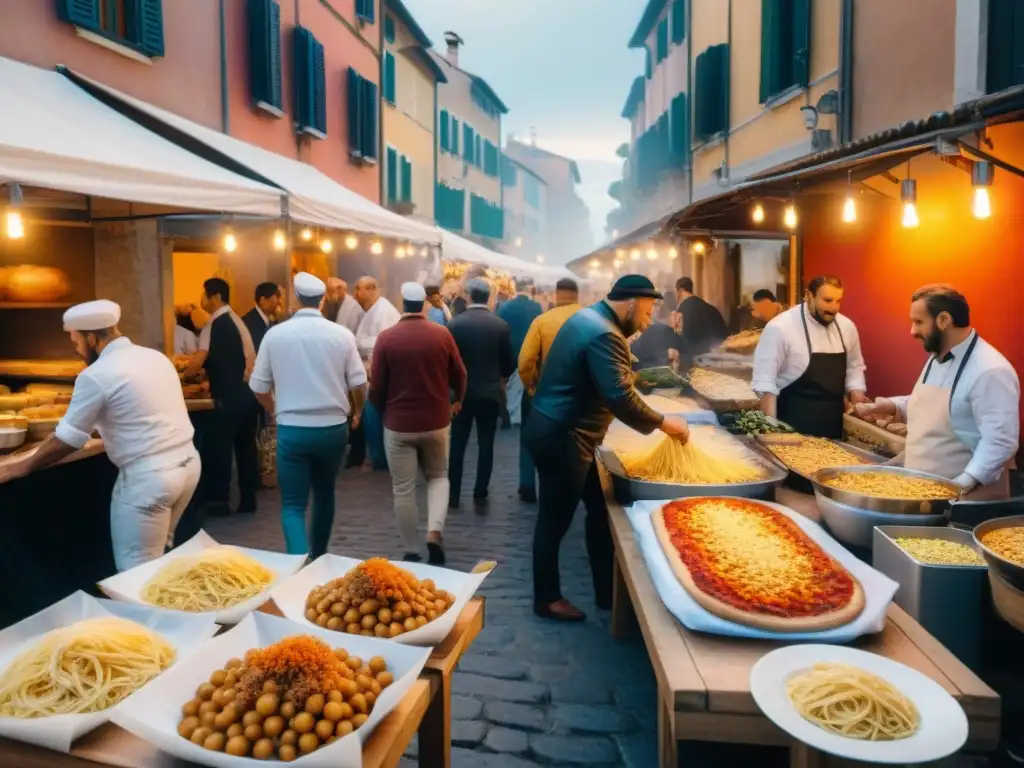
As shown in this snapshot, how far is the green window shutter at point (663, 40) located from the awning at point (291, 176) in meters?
12.1

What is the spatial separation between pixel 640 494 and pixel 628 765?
136 centimetres

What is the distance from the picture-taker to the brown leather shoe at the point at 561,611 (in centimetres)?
492

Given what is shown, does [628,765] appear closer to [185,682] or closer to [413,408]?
[185,682]

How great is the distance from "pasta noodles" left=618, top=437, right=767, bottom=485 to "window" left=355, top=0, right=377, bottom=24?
46.7 ft

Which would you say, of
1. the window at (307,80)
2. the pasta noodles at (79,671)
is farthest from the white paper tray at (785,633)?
the window at (307,80)

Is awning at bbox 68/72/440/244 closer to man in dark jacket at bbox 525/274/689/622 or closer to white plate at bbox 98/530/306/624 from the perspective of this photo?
man in dark jacket at bbox 525/274/689/622

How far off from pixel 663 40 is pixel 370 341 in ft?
52.3

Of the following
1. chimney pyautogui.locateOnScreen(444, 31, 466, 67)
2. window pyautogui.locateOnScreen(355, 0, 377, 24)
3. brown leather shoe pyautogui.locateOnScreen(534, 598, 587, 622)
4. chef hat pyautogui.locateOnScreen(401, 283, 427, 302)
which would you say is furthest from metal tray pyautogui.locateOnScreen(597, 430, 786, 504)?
chimney pyautogui.locateOnScreen(444, 31, 466, 67)

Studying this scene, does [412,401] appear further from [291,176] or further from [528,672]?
[291,176]

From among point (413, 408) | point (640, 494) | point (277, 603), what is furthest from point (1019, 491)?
point (277, 603)

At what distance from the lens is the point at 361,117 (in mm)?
15609

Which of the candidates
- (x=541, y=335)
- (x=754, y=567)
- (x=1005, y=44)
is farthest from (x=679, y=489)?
(x=1005, y=44)

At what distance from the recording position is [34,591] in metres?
4.62

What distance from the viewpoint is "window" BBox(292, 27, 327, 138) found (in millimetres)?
12789
